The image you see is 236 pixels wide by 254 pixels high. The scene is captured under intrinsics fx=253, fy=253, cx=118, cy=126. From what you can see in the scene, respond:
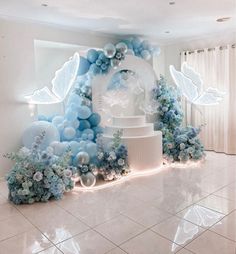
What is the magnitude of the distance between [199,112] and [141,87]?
1471 millimetres

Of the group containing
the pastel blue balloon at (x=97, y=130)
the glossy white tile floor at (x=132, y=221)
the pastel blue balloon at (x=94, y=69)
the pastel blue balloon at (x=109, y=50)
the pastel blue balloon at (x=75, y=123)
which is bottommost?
the glossy white tile floor at (x=132, y=221)

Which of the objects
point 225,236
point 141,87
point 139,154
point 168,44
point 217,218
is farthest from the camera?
point 168,44

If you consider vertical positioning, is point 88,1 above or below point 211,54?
above

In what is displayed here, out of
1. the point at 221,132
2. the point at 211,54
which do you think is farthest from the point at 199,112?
the point at 211,54

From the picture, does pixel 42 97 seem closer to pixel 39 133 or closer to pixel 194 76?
pixel 39 133

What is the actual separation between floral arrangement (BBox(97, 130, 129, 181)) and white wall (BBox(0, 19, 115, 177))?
1.44 metres

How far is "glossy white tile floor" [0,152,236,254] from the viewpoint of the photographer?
2.26m

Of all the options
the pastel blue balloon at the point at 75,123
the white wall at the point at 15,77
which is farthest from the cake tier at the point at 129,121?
the white wall at the point at 15,77

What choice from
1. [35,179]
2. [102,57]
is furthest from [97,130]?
[35,179]

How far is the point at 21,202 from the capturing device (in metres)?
3.23

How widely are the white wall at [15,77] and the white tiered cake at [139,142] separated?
1.51 m

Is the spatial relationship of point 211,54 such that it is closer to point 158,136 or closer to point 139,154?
point 158,136

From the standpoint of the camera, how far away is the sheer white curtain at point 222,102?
529cm

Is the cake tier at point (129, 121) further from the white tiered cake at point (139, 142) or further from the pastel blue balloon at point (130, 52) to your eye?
the pastel blue balloon at point (130, 52)
